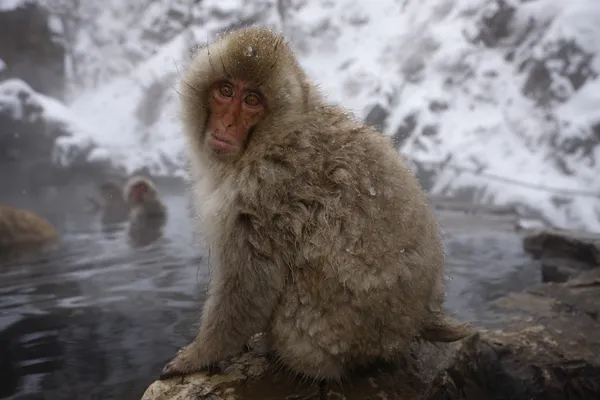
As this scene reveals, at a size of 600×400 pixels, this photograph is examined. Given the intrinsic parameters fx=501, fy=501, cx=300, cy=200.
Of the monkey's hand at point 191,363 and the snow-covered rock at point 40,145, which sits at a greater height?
the snow-covered rock at point 40,145

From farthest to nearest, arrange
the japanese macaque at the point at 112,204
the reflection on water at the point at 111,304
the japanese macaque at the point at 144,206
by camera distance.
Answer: the japanese macaque at the point at 112,204 → the japanese macaque at the point at 144,206 → the reflection on water at the point at 111,304

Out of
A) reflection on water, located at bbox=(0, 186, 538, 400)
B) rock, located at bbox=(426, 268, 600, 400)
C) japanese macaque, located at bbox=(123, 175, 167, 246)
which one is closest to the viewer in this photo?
rock, located at bbox=(426, 268, 600, 400)

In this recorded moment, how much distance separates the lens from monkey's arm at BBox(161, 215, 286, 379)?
4.08 feet

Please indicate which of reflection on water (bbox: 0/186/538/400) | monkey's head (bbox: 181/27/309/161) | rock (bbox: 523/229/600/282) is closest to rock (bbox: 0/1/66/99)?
reflection on water (bbox: 0/186/538/400)

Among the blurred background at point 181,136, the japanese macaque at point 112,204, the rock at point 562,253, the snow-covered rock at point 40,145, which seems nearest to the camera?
the blurred background at point 181,136

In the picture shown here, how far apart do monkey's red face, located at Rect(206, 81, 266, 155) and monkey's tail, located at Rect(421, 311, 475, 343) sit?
79 centimetres

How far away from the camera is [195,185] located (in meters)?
1.55

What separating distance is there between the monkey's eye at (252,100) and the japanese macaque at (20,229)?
332 centimetres

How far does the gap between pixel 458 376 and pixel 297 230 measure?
0.52 metres

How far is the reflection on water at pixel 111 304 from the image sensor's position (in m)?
1.69

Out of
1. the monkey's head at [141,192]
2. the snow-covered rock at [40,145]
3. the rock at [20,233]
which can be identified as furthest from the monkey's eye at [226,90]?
the snow-covered rock at [40,145]

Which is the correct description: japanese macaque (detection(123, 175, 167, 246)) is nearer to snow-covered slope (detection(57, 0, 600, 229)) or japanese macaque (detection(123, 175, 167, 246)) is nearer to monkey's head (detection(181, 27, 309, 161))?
snow-covered slope (detection(57, 0, 600, 229))

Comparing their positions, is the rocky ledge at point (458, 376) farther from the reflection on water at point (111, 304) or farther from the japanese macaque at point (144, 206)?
the japanese macaque at point (144, 206)

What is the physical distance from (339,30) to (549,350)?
11.4m
